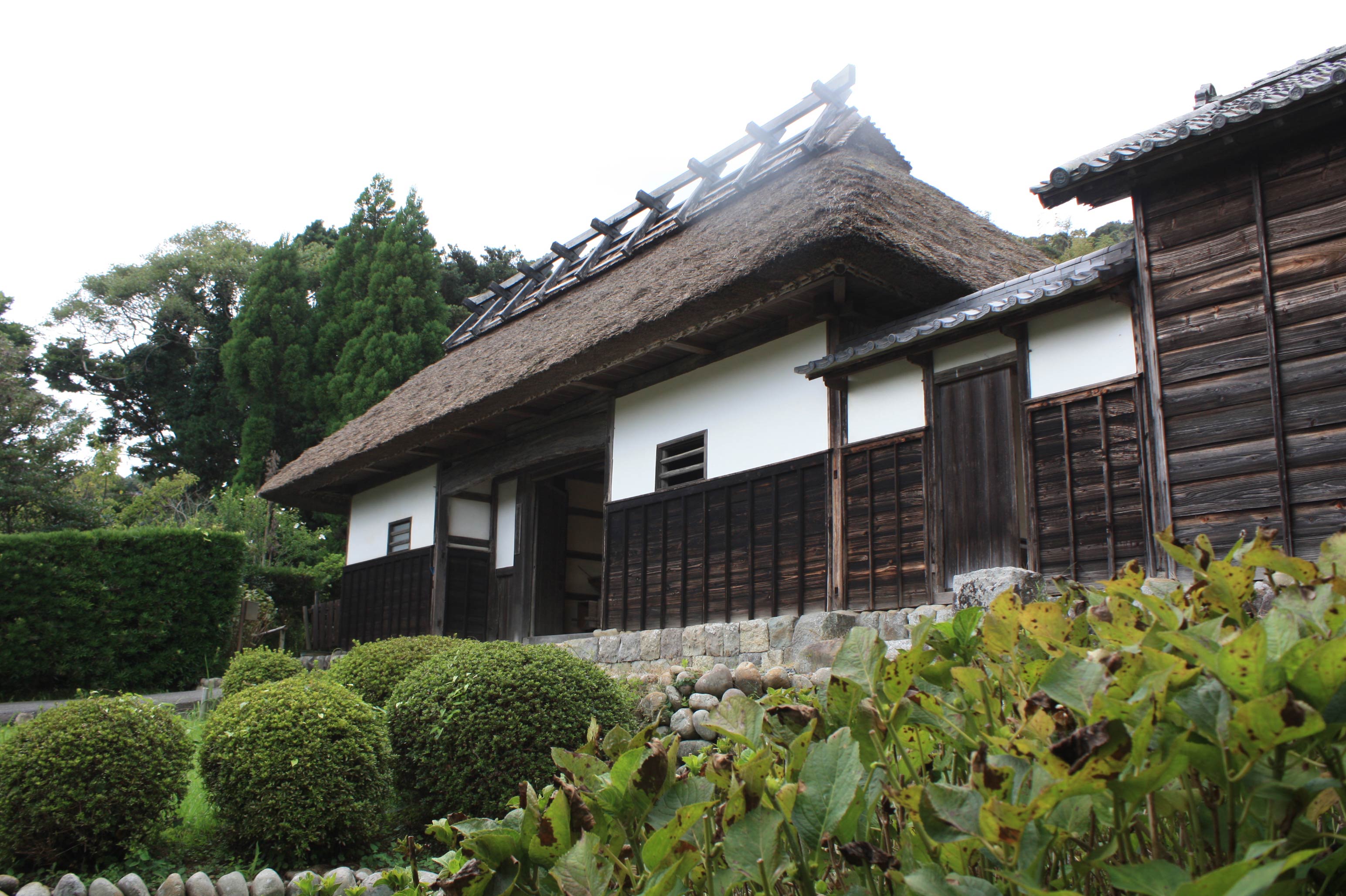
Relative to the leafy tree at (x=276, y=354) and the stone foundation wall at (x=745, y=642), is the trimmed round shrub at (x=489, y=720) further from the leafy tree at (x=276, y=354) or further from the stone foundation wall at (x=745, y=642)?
the leafy tree at (x=276, y=354)

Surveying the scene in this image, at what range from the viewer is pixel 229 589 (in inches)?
449

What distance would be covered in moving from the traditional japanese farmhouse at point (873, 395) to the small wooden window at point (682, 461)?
3 cm

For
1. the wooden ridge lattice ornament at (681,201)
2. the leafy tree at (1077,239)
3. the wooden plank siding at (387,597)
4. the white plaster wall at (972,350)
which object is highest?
the leafy tree at (1077,239)

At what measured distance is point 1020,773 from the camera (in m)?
0.81

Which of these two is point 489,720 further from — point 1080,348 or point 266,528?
point 266,528

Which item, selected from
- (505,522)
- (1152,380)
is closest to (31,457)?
(505,522)

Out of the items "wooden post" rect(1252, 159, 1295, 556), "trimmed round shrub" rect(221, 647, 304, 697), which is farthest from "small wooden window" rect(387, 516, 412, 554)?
"wooden post" rect(1252, 159, 1295, 556)

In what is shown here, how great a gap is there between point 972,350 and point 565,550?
6.04 metres

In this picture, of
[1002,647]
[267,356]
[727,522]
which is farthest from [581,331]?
[267,356]

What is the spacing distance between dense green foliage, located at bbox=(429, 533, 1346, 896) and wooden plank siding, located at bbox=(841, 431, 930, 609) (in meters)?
5.44

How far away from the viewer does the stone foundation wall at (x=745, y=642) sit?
20.9ft

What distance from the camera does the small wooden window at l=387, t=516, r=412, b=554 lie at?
1226 centimetres

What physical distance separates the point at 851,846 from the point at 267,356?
24.7m

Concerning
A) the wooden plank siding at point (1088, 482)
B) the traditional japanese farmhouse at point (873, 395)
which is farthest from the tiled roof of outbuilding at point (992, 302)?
the wooden plank siding at point (1088, 482)
